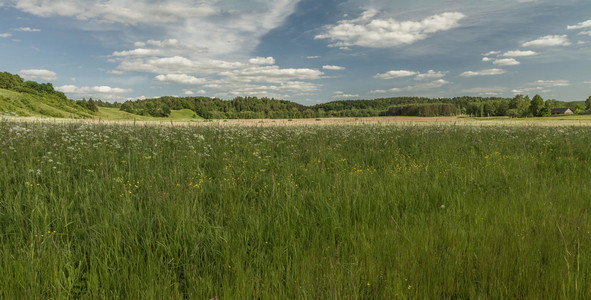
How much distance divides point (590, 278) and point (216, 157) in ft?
23.5

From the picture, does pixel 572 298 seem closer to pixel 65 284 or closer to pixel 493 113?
pixel 65 284

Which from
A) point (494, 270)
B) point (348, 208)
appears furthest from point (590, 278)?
point (348, 208)

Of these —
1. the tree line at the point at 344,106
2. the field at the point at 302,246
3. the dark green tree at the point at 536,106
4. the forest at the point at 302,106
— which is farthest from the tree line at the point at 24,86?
the dark green tree at the point at 536,106

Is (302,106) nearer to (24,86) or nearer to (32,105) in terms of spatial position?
(24,86)

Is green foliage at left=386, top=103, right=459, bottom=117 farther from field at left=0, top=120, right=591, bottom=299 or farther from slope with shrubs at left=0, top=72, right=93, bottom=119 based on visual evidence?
field at left=0, top=120, right=591, bottom=299

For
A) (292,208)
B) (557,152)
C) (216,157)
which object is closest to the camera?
(292,208)

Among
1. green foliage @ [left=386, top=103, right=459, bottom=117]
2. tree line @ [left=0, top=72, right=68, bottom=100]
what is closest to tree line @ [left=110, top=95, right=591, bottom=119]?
green foliage @ [left=386, top=103, right=459, bottom=117]

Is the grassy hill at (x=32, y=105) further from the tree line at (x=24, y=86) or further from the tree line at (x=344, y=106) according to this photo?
the tree line at (x=344, y=106)

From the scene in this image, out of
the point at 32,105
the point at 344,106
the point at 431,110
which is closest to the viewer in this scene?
the point at 32,105

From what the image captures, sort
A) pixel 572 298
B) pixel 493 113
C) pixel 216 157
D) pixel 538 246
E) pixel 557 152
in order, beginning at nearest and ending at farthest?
pixel 572 298 < pixel 538 246 < pixel 216 157 < pixel 557 152 < pixel 493 113

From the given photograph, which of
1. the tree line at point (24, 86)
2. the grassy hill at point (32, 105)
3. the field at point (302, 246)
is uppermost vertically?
the tree line at point (24, 86)

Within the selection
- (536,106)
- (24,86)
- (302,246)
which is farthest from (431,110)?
(24,86)

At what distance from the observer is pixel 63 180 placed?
15.1ft

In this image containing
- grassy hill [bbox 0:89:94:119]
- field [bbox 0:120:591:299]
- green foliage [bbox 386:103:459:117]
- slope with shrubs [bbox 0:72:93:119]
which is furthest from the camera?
green foliage [bbox 386:103:459:117]
